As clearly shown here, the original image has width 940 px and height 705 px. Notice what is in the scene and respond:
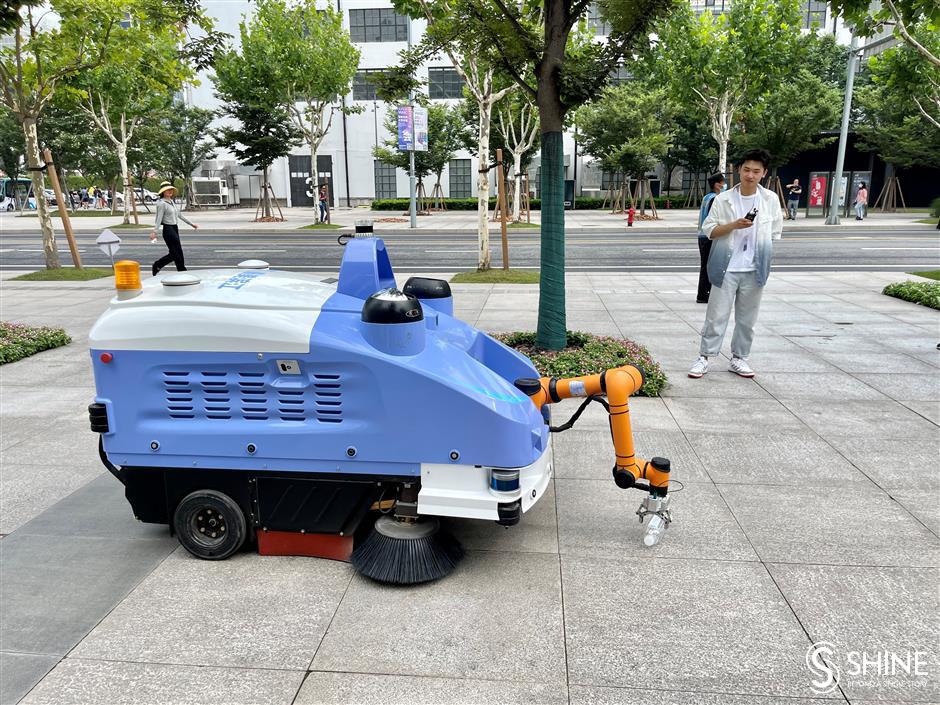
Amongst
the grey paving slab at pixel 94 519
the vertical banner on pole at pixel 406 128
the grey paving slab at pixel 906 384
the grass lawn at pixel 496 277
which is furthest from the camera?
the vertical banner on pole at pixel 406 128

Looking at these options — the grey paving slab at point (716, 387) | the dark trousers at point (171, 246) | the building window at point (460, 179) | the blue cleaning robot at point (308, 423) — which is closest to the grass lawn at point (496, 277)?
the dark trousers at point (171, 246)

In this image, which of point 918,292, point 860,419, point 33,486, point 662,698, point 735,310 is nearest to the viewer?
point 662,698

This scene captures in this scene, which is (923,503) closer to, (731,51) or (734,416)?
(734,416)

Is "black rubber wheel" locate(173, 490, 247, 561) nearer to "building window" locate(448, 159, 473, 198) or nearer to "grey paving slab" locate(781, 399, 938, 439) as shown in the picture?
"grey paving slab" locate(781, 399, 938, 439)

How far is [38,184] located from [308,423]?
1345 cm

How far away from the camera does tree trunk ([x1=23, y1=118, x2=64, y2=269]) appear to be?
12.7 metres

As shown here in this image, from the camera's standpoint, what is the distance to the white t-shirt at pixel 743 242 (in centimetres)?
629

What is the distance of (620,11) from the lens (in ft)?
21.1

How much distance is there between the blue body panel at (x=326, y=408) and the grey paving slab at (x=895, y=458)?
2545 millimetres

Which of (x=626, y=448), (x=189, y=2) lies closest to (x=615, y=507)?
(x=626, y=448)

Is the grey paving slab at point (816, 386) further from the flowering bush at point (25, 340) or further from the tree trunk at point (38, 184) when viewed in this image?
the tree trunk at point (38, 184)

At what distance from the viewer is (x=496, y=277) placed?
13.4 metres

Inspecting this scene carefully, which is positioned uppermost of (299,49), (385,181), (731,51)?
(299,49)

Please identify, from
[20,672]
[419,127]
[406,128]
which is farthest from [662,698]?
[419,127]
